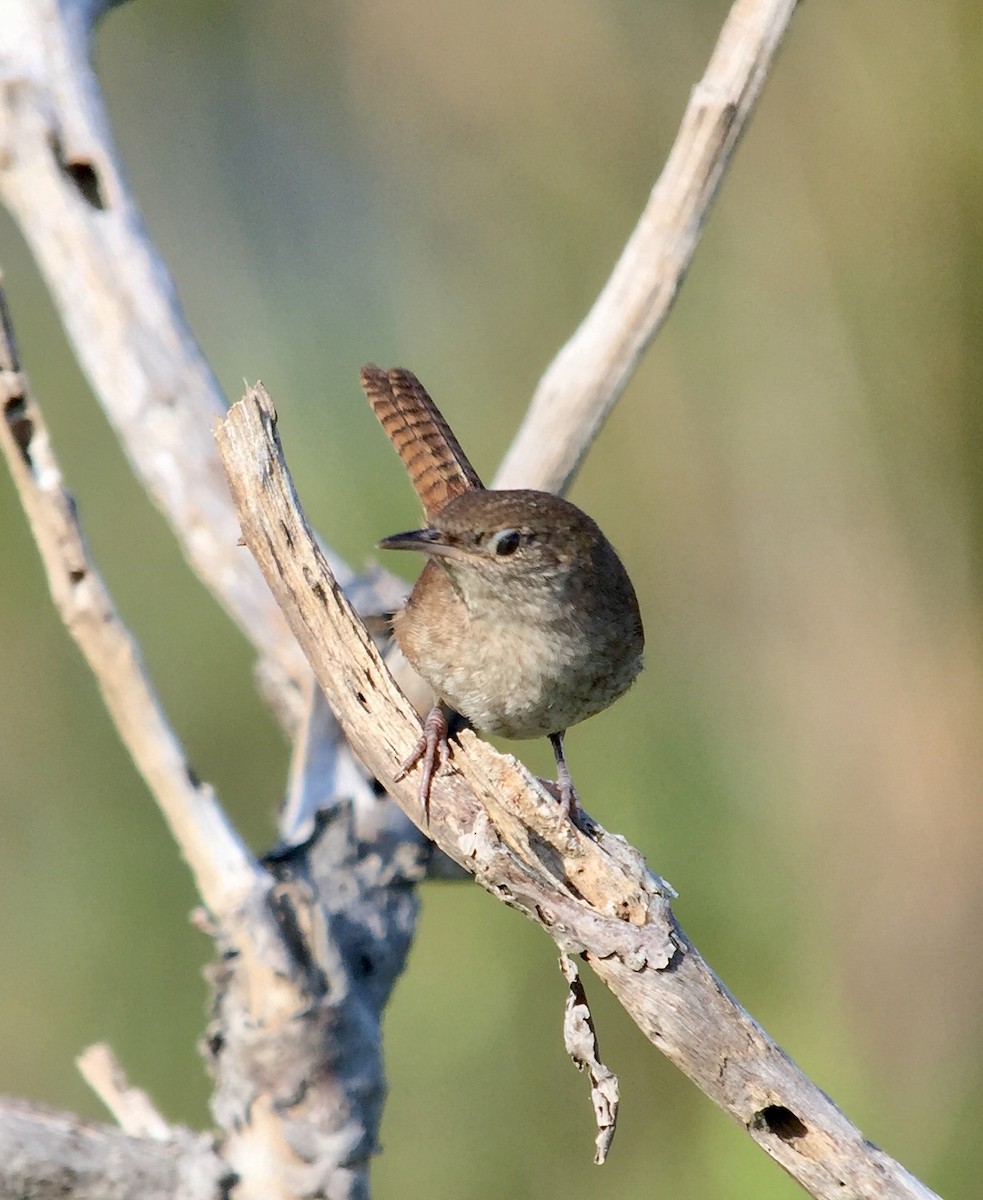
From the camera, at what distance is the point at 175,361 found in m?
2.46

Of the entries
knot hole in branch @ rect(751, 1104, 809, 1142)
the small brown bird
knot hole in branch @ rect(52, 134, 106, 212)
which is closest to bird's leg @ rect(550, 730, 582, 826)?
the small brown bird

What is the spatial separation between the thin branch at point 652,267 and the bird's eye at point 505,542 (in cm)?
33

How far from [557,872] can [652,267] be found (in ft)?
3.81

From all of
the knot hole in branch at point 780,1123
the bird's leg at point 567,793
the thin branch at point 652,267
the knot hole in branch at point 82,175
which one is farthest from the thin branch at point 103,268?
the knot hole in branch at point 780,1123

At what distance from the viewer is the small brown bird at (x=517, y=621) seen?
2.18m

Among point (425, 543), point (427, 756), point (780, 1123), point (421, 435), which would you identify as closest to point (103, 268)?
point (421, 435)

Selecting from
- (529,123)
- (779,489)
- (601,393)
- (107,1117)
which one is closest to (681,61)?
(529,123)

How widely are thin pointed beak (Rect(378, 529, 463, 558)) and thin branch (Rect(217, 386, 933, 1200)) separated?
0.84 ft

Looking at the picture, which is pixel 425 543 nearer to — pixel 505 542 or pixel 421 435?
pixel 505 542

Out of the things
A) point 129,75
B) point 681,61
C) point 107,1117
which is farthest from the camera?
point 129,75

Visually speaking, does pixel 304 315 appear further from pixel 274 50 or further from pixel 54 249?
pixel 54 249

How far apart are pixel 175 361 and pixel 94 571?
1.54 feet

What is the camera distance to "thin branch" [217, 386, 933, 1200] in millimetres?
1626

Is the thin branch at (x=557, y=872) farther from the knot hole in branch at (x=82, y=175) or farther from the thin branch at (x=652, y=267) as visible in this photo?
the knot hole in branch at (x=82, y=175)
